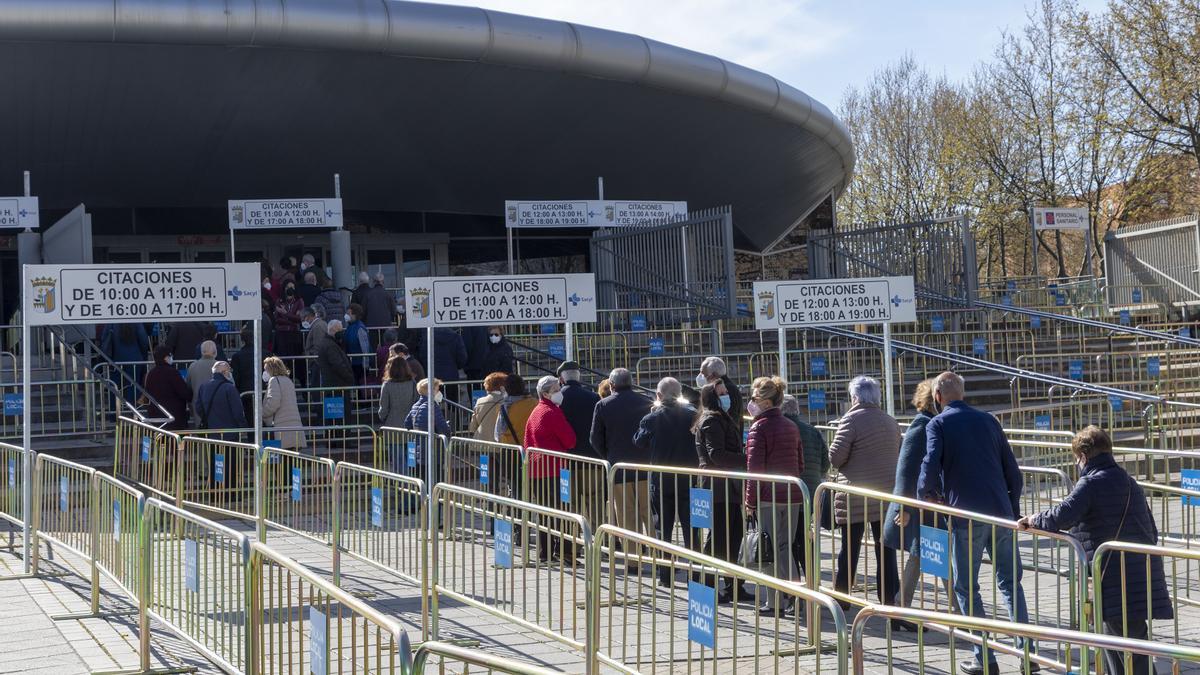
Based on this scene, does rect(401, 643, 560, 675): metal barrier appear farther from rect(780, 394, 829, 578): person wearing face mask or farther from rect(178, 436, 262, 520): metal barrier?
rect(178, 436, 262, 520): metal barrier

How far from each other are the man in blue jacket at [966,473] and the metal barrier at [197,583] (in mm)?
4104

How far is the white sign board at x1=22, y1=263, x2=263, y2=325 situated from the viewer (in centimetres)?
1078

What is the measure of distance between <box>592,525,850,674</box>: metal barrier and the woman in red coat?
173 cm

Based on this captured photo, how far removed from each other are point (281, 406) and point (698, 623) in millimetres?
10846

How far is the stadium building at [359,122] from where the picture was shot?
77.8ft

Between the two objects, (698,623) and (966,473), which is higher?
(966,473)

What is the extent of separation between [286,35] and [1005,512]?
18.6 meters

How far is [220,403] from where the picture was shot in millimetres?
15516

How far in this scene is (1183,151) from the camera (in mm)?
37781

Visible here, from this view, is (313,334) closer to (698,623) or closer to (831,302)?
(831,302)

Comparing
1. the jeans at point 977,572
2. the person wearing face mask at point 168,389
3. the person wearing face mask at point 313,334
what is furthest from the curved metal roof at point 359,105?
A: the jeans at point 977,572

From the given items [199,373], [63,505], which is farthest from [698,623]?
[199,373]

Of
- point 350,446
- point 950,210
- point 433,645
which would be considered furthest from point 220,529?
point 950,210

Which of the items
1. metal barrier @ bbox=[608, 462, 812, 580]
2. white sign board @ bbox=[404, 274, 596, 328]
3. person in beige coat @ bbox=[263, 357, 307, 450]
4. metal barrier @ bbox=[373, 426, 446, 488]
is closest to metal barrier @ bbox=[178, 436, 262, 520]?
person in beige coat @ bbox=[263, 357, 307, 450]
